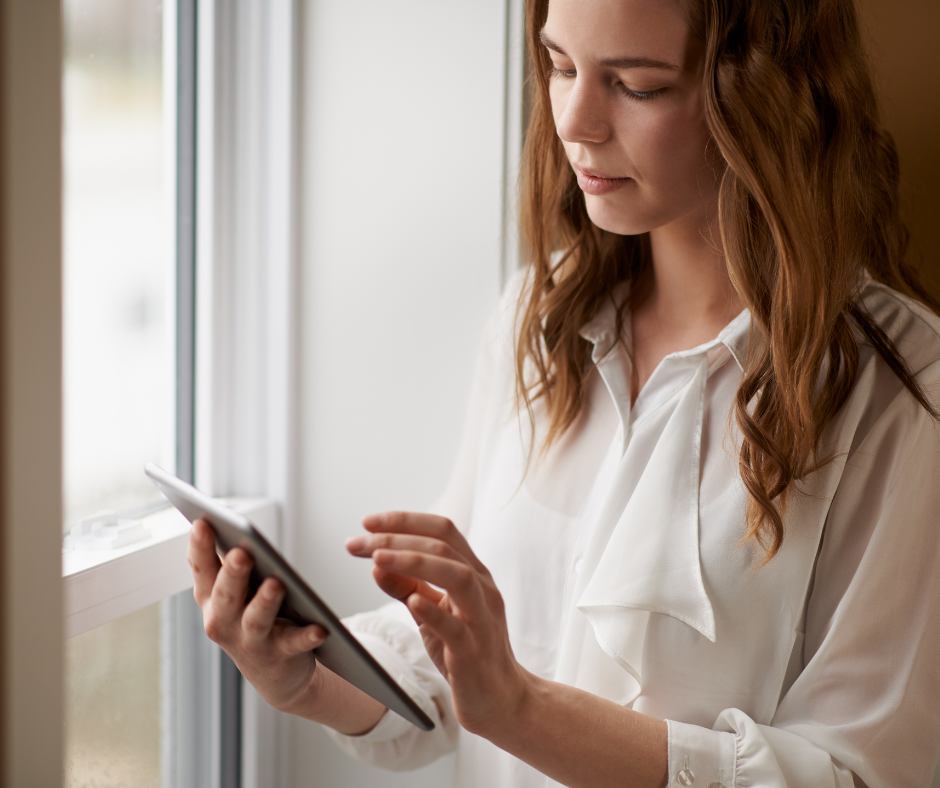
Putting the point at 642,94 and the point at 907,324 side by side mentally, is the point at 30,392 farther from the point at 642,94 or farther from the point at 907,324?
the point at 907,324

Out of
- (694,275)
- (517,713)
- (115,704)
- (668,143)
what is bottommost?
(115,704)

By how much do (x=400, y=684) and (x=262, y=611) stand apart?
40 centimetres

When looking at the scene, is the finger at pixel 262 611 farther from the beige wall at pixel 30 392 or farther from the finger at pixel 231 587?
the beige wall at pixel 30 392

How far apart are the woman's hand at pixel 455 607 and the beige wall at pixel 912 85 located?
903mm

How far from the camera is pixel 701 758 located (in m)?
0.80

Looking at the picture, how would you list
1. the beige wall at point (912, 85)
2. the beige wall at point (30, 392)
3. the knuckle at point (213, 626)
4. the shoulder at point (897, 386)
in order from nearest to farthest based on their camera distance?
the beige wall at point (30, 392), the knuckle at point (213, 626), the shoulder at point (897, 386), the beige wall at point (912, 85)

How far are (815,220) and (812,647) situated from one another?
0.46 m

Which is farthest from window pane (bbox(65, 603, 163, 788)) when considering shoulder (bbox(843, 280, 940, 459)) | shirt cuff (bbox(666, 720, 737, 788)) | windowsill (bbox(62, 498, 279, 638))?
shoulder (bbox(843, 280, 940, 459))

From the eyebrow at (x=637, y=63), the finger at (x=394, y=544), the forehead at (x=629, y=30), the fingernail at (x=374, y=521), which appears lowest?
the finger at (x=394, y=544)

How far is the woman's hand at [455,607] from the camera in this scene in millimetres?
625

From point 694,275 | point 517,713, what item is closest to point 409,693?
point 517,713

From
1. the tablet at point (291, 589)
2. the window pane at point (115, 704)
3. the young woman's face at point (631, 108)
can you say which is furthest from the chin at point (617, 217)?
the window pane at point (115, 704)

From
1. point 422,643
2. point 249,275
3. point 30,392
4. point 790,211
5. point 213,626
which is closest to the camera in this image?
point 30,392

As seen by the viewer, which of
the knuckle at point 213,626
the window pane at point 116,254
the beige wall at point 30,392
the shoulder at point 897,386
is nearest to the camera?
the beige wall at point 30,392
